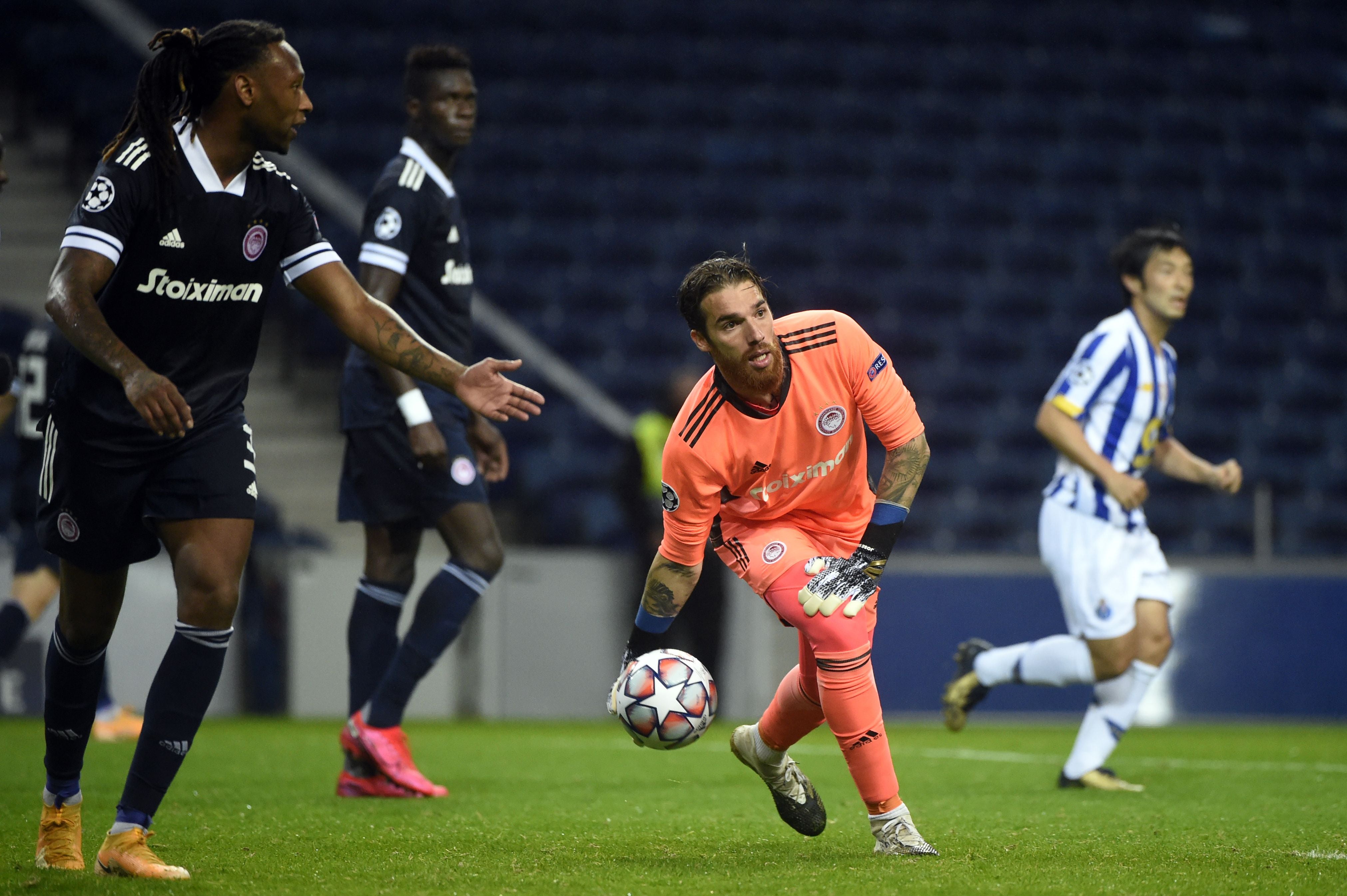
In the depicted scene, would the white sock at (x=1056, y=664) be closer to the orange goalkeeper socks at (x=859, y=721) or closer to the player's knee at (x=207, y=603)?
the orange goalkeeper socks at (x=859, y=721)

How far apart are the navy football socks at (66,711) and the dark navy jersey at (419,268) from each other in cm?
187

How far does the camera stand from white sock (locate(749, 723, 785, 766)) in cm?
420

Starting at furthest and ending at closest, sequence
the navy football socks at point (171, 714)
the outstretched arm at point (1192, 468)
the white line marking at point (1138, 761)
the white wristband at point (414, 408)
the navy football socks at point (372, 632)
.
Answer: the white line marking at point (1138, 761) < the outstretched arm at point (1192, 468) < the navy football socks at point (372, 632) < the white wristband at point (414, 408) < the navy football socks at point (171, 714)

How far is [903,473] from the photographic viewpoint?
13.1 ft

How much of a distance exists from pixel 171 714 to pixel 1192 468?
411 centimetres

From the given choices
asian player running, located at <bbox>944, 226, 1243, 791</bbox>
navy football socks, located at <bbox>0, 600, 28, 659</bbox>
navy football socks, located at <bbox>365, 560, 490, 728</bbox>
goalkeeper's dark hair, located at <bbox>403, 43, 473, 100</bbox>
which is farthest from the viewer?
navy football socks, located at <bbox>0, 600, 28, 659</bbox>

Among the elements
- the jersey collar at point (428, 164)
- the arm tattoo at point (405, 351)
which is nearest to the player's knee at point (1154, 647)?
the jersey collar at point (428, 164)

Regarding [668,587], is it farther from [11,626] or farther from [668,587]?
[11,626]

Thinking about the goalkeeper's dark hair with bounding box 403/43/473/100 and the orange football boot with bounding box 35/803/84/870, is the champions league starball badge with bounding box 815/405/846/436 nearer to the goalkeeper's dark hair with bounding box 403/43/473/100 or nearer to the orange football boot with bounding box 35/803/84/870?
the orange football boot with bounding box 35/803/84/870

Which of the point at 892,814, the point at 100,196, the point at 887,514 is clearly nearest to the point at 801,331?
the point at 887,514

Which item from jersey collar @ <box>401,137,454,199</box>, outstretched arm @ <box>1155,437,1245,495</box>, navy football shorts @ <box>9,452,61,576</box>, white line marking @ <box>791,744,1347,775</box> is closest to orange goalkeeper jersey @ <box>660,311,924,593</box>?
jersey collar @ <box>401,137,454,199</box>

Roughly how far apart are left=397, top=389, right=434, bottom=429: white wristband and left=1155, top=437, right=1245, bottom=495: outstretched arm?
2.87m

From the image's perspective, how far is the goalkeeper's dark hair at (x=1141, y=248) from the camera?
20.0 ft

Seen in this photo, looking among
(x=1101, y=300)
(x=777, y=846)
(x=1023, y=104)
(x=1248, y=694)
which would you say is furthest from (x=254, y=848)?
(x=1023, y=104)
